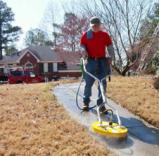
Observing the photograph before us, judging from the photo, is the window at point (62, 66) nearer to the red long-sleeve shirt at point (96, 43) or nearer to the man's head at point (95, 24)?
the red long-sleeve shirt at point (96, 43)

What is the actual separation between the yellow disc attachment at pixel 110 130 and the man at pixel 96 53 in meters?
1.09

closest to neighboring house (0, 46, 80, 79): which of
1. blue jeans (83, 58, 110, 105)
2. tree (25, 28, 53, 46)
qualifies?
tree (25, 28, 53, 46)

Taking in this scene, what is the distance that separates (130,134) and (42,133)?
1336mm

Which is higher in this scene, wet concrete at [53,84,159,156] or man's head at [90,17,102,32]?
man's head at [90,17,102,32]

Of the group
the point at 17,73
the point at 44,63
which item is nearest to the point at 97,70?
the point at 17,73

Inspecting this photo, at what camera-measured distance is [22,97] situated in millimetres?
8141

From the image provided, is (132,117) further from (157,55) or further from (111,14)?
(111,14)

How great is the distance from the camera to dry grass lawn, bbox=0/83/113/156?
180 inches

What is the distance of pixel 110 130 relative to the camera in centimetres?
529

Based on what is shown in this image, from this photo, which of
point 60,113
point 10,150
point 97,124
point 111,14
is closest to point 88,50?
point 60,113

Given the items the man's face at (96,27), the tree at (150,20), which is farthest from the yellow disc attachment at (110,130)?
the tree at (150,20)

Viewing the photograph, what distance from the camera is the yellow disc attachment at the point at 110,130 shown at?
519 cm

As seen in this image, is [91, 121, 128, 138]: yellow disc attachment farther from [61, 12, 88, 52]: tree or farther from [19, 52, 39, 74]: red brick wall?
[19, 52, 39, 74]: red brick wall

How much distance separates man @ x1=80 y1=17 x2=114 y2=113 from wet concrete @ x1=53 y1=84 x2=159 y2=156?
0.38 m
